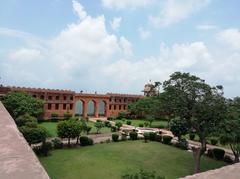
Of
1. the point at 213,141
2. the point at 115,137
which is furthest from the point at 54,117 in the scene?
the point at 213,141

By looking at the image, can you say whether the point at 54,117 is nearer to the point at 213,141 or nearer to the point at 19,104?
A: the point at 19,104

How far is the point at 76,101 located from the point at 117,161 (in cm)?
2819

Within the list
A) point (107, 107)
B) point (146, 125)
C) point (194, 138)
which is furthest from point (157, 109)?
point (107, 107)

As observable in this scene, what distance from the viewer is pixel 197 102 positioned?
18.5 m

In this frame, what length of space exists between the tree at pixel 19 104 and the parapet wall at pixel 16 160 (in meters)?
Answer: 33.5

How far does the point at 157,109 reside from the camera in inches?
776

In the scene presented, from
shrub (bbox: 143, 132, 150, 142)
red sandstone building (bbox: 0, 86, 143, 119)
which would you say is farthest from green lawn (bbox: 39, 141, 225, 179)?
red sandstone building (bbox: 0, 86, 143, 119)

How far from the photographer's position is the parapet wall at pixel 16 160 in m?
2.24

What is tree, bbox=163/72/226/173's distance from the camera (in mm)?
18250

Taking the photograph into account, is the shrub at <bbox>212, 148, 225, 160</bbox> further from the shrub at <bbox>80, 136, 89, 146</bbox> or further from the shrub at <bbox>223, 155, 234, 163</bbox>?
the shrub at <bbox>80, 136, 89, 146</bbox>

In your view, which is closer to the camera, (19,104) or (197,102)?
(197,102)

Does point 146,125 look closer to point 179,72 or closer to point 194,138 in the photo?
point 194,138

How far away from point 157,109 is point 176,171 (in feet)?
15.3

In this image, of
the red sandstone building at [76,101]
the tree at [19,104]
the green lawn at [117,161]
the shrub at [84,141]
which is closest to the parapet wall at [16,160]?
the green lawn at [117,161]
